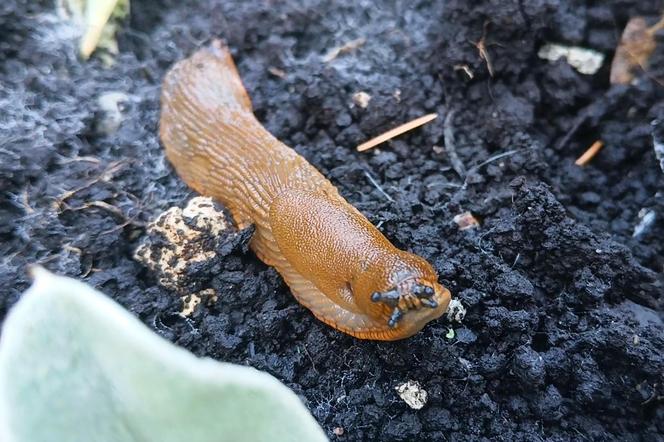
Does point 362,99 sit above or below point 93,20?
below

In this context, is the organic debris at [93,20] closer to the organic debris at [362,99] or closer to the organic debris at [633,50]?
the organic debris at [362,99]

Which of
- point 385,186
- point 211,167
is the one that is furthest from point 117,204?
point 385,186

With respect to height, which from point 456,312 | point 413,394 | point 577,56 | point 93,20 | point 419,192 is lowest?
point 413,394

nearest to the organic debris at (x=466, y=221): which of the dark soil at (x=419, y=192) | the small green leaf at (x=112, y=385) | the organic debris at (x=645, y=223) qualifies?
the dark soil at (x=419, y=192)

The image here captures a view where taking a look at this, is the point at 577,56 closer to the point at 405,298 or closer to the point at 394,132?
the point at 394,132

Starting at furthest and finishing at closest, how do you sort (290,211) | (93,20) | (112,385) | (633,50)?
(93,20) → (633,50) → (290,211) → (112,385)

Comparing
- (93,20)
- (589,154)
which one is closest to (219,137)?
(93,20)

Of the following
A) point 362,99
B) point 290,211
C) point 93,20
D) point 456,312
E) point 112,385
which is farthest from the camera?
point 93,20
